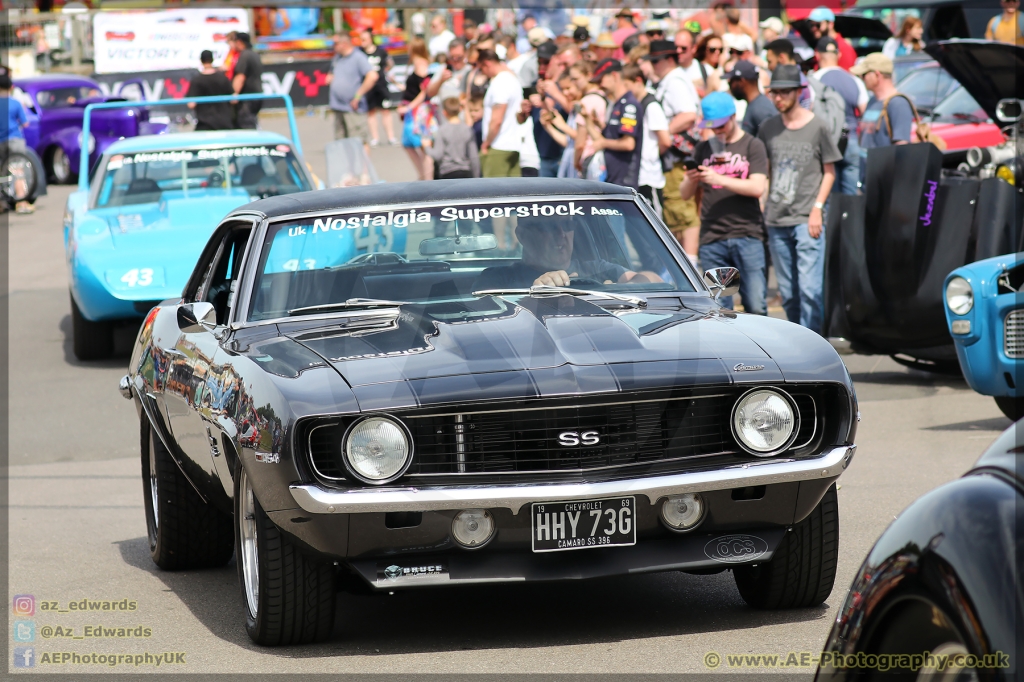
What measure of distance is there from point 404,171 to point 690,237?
1223 centimetres

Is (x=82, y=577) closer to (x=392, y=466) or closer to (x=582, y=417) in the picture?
(x=392, y=466)

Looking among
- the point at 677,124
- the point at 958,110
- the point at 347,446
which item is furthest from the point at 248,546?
the point at 958,110

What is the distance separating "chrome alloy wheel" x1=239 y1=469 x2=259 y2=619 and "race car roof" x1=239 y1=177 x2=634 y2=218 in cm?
133

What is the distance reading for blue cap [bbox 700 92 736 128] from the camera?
923 cm

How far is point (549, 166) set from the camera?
13.8 metres

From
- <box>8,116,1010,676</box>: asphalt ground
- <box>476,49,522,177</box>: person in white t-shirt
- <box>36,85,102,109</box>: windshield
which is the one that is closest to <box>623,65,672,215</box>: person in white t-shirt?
<box>8,116,1010,676</box>: asphalt ground

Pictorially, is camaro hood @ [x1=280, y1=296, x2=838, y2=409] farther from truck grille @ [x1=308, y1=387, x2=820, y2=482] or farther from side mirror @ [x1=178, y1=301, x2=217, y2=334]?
side mirror @ [x1=178, y1=301, x2=217, y2=334]

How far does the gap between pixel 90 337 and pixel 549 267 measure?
7016 millimetres

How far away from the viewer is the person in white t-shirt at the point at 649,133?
11000 millimetres

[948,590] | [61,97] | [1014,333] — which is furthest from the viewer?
[61,97]

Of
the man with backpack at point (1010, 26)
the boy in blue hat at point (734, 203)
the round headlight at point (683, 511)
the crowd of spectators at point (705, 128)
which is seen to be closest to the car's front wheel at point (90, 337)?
the crowd of spectators at point (705, 128)

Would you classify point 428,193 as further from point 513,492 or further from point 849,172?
point 849,172

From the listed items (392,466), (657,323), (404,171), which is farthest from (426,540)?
(404,171)

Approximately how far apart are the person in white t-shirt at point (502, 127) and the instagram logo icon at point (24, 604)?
8.31 metres
